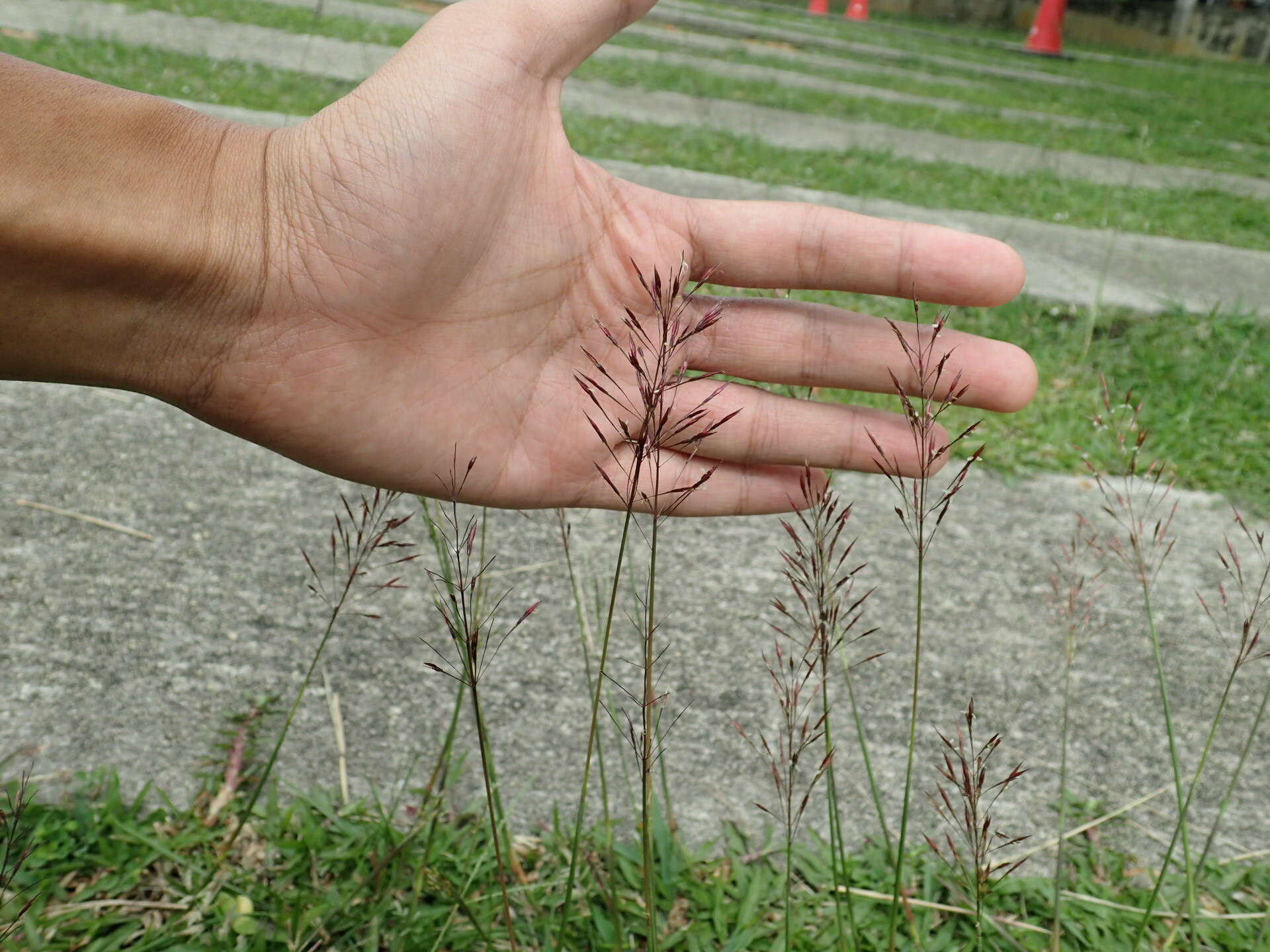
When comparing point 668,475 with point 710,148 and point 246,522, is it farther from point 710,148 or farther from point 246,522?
point 710,148

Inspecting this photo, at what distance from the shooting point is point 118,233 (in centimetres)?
127

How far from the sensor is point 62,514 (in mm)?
1869

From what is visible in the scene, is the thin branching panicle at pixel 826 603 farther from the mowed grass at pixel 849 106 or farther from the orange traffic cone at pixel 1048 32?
the orange traffic cone at pixel 1048 32

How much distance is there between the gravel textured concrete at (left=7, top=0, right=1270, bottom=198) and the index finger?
3.41 m

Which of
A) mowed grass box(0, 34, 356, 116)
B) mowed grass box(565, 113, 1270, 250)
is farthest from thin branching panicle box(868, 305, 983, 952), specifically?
mowed grass box(0, 34, 356, 116)

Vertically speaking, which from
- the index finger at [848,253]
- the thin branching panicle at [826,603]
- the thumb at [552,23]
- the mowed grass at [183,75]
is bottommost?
the mowed grass at [183,75]

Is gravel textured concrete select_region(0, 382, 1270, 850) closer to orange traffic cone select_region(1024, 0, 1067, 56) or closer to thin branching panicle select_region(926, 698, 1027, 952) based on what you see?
thin branching panicle select_region(926, 698, 1027, 952)

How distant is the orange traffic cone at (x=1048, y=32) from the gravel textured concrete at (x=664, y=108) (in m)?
10.6

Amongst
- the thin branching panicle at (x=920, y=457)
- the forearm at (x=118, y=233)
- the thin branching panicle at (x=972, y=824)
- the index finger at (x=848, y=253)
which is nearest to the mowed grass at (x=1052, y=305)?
the thin branching panicle at (x=920, y=457)

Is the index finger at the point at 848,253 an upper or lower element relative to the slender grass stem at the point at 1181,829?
upper

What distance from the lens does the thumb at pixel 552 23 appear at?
4.79ft

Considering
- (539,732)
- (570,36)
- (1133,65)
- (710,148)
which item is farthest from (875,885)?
(1133,65)

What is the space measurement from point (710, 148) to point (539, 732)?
3403 millimetres

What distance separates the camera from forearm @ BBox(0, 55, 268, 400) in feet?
4.04
